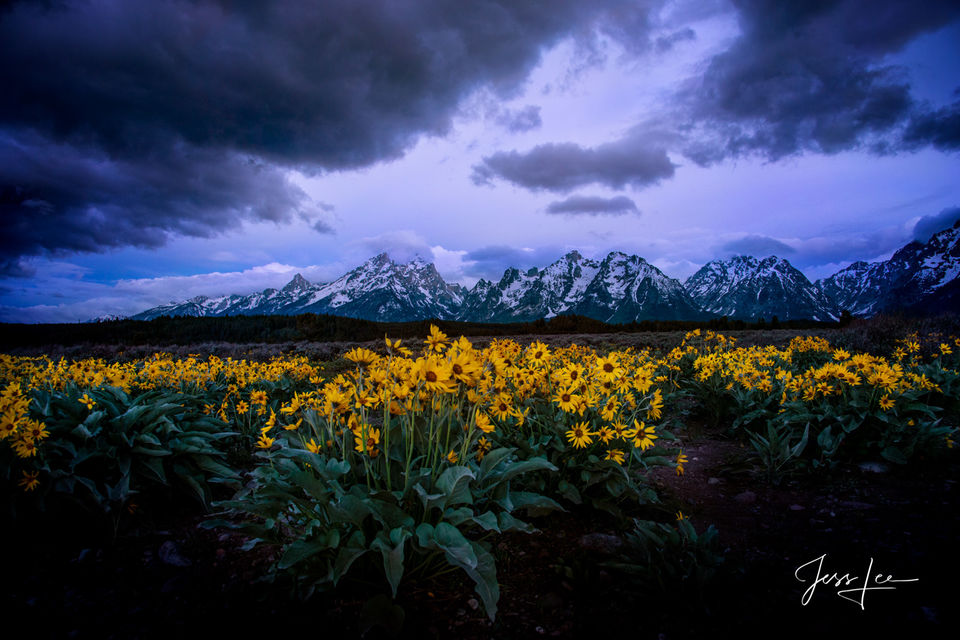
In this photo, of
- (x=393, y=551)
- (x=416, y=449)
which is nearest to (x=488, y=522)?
(x=393, y=551)

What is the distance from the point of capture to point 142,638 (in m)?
2.12

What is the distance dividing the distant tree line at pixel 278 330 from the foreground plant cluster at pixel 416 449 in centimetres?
2586

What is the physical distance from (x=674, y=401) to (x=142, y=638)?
8.38 meters

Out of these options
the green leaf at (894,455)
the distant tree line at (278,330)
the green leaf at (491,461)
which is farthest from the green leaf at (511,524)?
the distant tree line at (278,330)

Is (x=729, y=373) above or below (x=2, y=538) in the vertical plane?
above

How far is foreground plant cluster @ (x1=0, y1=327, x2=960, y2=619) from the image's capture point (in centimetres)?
235

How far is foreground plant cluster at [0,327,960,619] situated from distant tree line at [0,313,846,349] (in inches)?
1018

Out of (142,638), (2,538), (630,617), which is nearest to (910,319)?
(630,617)

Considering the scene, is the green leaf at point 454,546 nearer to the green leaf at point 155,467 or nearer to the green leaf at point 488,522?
the green leaf at point 488,522

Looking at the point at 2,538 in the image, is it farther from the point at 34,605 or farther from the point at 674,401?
the point at 674,401

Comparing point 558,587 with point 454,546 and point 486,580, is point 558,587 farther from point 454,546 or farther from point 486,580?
point 454,546
